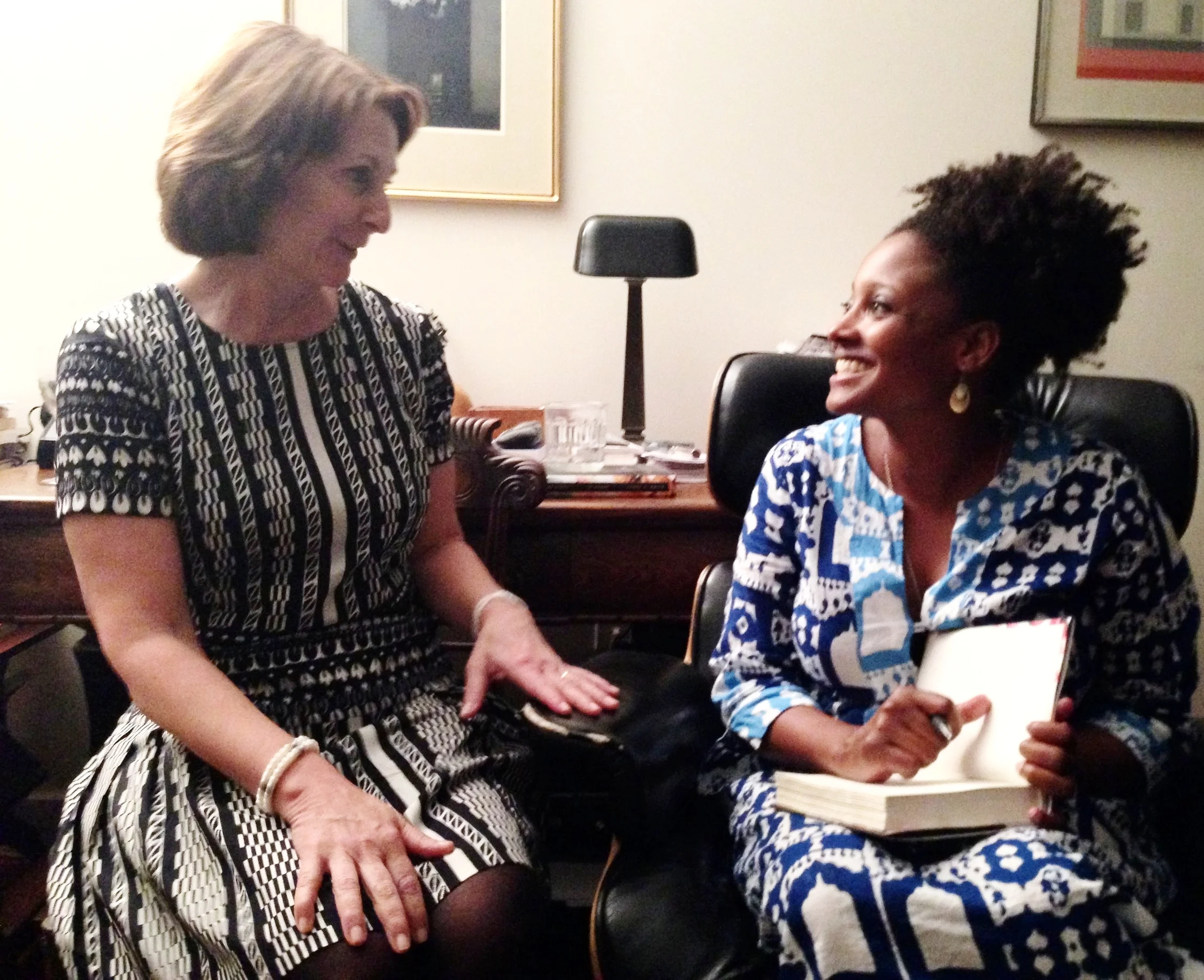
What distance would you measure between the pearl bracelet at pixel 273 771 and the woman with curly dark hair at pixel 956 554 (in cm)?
49

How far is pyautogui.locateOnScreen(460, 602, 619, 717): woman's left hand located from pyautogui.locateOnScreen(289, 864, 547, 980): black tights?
0.64ft

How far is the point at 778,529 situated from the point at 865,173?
40.6 inches

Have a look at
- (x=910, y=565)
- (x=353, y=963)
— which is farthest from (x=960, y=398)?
(x=353, y=963)

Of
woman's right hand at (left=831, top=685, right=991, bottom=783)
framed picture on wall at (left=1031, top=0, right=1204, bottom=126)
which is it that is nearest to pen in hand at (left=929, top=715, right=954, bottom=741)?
woman's right hand at (left=831, top=685, right=991, bottom=783)

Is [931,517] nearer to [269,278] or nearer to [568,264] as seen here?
[269,278]

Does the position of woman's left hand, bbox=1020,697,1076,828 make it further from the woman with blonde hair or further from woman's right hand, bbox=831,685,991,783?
the woman with blonde hair

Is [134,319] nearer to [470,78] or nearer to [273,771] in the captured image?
Answer: [273,771]

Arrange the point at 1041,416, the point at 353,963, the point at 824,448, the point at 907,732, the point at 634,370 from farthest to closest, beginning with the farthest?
1. the point at 634,370
2. the point at 1041,416
3. the point at 824,448
4. the point at 907,732
5. the point at 353,963

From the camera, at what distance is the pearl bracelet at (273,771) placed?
3.20 ft

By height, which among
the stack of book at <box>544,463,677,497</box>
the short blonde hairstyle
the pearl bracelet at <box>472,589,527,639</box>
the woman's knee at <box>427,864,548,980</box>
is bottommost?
the woman's knee at <box>427,864,548,980</box>

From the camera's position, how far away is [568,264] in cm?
192

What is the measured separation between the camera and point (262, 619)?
112 centimetres

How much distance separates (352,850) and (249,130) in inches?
30.3

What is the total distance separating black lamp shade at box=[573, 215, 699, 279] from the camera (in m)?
1.69
